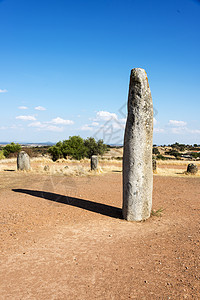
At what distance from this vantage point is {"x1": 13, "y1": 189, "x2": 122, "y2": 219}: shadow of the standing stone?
7.27 m

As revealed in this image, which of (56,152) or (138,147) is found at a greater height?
(138,147)

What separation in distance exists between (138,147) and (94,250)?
2898 mm

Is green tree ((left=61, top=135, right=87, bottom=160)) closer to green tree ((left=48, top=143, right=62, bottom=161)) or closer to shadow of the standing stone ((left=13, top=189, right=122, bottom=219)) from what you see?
green tree ((left=48, top=143, right=62, bottom=161))

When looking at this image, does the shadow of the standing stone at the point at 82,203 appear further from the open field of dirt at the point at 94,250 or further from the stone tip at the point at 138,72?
the stone tip at the point at 138,72

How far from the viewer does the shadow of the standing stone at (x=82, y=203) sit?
727 centimetres

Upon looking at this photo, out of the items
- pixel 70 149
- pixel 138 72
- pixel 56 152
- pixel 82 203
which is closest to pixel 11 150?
pixel 56 152

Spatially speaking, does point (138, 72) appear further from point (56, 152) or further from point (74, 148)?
point (56, 152)

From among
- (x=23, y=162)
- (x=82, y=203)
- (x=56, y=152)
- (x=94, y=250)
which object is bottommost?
(x=94, y=250)

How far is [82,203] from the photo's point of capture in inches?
324

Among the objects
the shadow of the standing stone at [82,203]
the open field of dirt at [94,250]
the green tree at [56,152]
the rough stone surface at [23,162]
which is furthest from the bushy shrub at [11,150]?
the open field of dirt at [94,250]

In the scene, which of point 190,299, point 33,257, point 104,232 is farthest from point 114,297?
point 104,232

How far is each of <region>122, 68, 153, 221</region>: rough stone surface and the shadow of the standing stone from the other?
2.62 feet

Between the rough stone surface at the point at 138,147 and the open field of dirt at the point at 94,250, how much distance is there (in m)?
0.55

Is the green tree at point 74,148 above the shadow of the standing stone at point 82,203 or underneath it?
above
